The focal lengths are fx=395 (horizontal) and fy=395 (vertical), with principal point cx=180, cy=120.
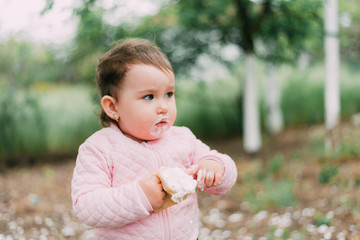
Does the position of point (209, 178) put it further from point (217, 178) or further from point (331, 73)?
point (331, 73)

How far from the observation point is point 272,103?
7.70 m

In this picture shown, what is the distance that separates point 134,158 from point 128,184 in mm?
154

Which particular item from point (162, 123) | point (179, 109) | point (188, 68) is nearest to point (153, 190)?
point (162, 123)

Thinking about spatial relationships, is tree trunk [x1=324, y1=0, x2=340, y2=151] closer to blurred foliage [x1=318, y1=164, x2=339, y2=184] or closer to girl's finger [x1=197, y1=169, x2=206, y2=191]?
blurred foliage [x1=318, y1=164, x2=339, y2=184]

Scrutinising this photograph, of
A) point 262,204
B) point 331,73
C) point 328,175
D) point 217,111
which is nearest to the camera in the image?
point 262,204

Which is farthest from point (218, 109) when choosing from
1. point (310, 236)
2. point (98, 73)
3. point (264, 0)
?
point (98, 73)

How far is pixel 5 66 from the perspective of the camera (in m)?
7.03

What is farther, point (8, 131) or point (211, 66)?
point (8, 131)

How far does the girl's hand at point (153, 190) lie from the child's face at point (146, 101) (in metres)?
0.25

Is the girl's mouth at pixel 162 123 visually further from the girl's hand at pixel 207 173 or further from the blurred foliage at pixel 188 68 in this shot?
the blurred foliage at pixel 188 68

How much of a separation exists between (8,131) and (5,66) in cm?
116

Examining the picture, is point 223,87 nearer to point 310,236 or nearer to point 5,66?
point 5,66

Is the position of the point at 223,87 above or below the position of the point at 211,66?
below

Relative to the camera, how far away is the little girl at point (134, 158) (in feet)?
4.96
